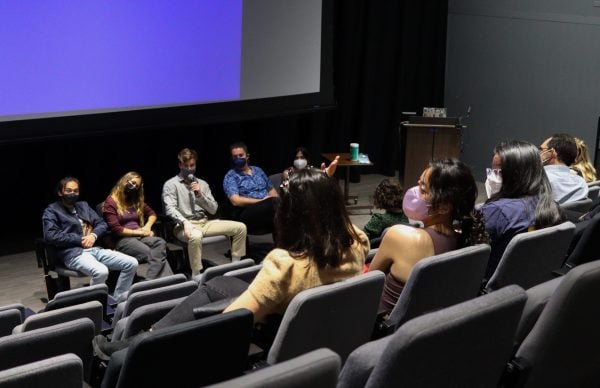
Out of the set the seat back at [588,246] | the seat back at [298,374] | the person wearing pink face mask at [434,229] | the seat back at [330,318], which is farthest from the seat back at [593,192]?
the seat back at [298,374]

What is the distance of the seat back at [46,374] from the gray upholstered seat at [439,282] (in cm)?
133

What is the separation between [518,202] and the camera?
3.94 m

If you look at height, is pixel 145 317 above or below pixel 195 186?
below

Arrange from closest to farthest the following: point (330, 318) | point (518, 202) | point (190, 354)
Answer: point (190, 354), point (330, 318), point (518, 202)

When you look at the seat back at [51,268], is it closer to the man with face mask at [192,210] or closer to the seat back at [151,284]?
the man with face mask at [192,210]

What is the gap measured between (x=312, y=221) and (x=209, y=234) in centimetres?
333

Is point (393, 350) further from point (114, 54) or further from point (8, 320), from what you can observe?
point (114, 54)

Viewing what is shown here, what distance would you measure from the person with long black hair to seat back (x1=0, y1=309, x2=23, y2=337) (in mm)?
2344

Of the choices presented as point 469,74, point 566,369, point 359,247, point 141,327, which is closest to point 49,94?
point 141,327

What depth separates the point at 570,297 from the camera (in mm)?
2477

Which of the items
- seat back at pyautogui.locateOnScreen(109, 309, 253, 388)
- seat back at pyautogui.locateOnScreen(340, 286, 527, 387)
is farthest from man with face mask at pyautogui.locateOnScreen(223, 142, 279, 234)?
seat back at pyautogui.locateOnScreen(340, 286, 527, 387)

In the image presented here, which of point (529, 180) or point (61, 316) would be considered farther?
point (529, 180)

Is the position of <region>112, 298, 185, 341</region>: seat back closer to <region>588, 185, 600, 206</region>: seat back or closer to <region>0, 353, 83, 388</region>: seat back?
<region>0, 353, 83, 388</region>: seat back

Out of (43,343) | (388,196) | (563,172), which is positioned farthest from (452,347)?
(563,172)
